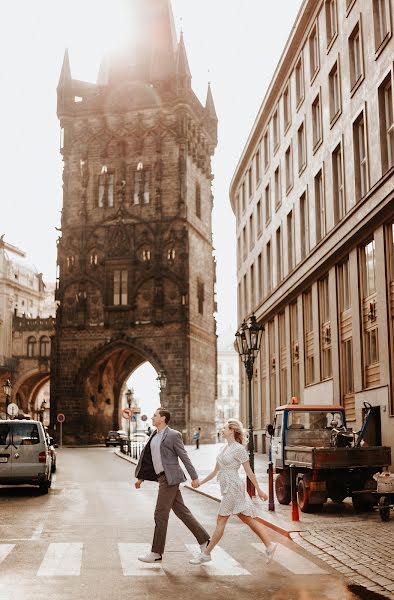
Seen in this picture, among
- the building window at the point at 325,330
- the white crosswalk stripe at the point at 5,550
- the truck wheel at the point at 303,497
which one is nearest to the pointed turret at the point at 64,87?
the building window at the point at 325,330

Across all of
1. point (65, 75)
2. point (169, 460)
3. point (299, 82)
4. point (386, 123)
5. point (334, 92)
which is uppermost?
point (65, 75)

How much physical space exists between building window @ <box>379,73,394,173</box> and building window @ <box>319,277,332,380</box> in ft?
23.0

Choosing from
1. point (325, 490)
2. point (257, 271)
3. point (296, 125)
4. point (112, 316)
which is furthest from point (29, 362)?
point (325, 490)

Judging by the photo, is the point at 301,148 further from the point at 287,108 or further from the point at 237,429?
the point at 237,429

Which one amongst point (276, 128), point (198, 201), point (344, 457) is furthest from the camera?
point (198, 201)

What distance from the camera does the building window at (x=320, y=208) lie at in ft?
91.7

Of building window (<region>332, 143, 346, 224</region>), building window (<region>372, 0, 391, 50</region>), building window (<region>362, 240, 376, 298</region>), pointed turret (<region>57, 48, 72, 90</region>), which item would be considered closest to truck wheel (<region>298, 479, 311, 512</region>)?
building window (<region>362, 240, 376, 298</region>)

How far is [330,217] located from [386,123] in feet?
16.8

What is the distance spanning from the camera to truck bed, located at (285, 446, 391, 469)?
14.3 meters

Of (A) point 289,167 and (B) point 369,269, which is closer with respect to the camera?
(B) point 369,269

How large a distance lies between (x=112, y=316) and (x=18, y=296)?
25.8 m

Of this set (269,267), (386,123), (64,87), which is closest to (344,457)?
(386,123)

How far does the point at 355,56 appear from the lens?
82.6 feet

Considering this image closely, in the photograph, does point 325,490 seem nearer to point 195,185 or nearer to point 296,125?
point 296,125
